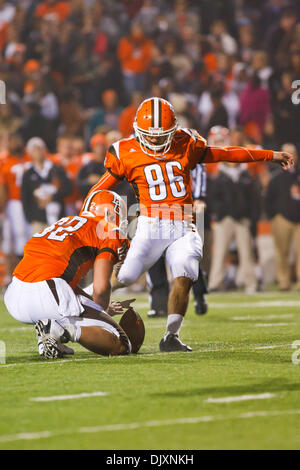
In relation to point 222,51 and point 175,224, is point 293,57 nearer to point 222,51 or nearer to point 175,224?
point 222,51

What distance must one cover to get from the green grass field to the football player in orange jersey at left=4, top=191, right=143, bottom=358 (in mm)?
164

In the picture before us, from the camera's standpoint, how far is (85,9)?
17.4 meters

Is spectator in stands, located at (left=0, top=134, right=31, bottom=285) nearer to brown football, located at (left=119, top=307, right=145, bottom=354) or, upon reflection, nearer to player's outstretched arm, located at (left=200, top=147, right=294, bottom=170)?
player's outstretched arm, located at (left=200, top=147, right=294, bottom=170)

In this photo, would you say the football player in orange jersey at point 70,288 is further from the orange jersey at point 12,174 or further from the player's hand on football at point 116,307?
the orange jersey at point 12,174

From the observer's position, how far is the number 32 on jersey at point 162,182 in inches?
293

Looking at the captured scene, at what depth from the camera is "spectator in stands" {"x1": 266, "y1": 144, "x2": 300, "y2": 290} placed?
45.4 feet

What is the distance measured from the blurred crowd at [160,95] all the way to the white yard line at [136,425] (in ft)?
26.5

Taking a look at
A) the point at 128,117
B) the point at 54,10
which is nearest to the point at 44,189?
the point at 128,117

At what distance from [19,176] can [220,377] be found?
8.69 metres

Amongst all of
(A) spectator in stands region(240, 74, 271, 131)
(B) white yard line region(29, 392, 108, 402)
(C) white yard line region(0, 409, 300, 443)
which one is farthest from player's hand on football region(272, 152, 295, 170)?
(A) spectator in stands region(240, 74, 271, 131)

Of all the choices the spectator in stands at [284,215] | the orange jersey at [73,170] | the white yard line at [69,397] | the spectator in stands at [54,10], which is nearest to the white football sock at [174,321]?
the white yard line at [69,397]

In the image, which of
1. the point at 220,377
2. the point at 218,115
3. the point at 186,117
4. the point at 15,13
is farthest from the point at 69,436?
the point at 15,13

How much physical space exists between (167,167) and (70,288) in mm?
1430

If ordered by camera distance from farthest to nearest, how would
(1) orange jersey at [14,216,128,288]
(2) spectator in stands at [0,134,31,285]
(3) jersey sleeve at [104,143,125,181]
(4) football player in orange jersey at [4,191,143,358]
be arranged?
(2) spectator in stands at [0,134,31,285], (3) jersey sleeve at [104,143,125,181], (1) orange jersey at [14,216,128,288], (4) football player in orange jersey at [4,191,143,358]
